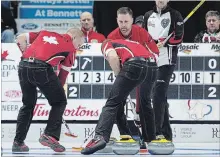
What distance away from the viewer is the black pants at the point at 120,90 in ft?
23.6

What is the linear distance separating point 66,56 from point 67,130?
182 centimetres

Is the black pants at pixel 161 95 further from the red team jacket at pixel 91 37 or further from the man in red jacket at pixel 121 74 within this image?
the red team jacket at pixel 91 37

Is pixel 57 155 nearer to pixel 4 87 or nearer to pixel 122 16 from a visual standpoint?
pixel 122 16

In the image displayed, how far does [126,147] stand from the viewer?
760 cm

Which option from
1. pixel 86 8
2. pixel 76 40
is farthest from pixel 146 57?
pixel 86 8

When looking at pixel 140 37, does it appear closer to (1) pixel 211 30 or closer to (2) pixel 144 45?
(2) pixel 144 45

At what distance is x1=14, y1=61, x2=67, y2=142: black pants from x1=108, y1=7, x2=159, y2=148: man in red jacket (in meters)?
0.70

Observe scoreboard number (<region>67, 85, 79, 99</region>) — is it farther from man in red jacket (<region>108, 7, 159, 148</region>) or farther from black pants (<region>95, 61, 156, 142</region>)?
black pants (<region>95, 61, 156, 142</region>)

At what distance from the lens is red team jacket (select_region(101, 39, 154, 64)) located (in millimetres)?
7344

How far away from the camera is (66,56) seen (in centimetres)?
781

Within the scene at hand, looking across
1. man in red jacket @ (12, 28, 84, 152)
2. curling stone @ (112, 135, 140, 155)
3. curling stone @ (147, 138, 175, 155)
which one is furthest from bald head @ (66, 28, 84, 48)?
curling stone @ (147, 138, 175, 155)

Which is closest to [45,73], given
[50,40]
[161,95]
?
[50,40]

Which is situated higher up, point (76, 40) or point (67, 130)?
point (76, 40)

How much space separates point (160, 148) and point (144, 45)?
1143mm
